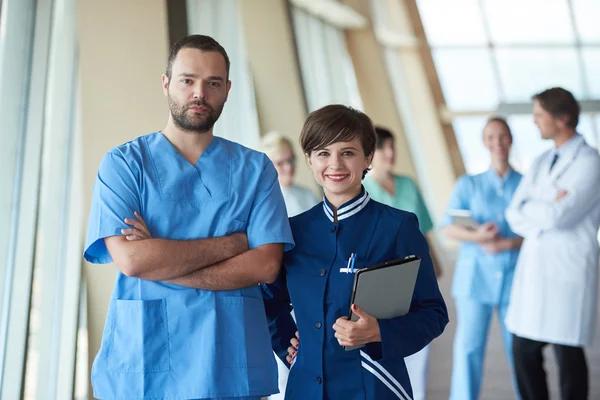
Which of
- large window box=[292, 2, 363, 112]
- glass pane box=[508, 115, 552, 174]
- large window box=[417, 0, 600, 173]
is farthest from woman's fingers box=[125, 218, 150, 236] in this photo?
glass pane box=[508, 115, 552, 174]

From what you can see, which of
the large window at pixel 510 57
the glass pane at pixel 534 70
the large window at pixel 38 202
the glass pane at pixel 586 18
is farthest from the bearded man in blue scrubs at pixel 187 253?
the glass pane at pixel 586 18

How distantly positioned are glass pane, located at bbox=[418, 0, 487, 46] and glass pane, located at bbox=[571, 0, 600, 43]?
1.51 m

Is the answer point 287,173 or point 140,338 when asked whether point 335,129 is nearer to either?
point 140,338

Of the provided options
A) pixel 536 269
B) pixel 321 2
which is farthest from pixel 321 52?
pixel 536 269

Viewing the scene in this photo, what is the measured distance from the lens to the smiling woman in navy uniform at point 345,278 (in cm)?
150

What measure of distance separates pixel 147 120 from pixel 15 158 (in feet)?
3.20

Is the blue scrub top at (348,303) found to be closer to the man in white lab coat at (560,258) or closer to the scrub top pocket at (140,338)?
the scrub top pocket at (140,338)

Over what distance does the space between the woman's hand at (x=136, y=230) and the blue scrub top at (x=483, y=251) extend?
2247 mm

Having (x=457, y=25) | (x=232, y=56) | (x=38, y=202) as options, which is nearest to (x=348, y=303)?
(x=38, y=202)

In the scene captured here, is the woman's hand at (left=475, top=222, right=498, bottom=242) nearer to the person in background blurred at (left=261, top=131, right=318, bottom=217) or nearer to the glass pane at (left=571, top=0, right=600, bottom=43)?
the person in background blurred at (left=261, top=131, right=318, bottom=217)

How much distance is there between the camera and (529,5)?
11344mm

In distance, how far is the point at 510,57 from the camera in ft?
38.1

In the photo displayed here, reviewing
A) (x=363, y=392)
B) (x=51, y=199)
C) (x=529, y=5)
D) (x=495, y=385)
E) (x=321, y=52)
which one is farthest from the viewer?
(x=529, y=5)

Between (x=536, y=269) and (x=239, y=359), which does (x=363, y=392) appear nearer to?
(x=239, y=359)
